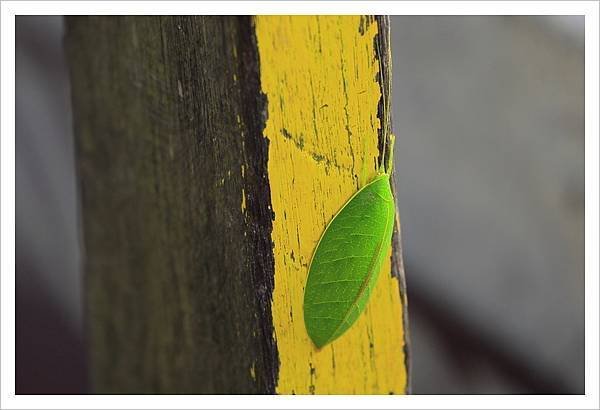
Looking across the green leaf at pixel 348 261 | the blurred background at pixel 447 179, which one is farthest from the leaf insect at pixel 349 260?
the blurred background at pixel 447 179

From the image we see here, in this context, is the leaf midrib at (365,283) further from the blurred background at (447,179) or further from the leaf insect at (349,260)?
the blurred background at (447,179)

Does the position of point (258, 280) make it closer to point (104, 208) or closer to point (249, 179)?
point (249, 179)

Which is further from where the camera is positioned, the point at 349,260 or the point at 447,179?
the point at 447,179

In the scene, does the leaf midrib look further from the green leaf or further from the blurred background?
the blurred background

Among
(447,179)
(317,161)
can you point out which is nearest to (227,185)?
(317,161)

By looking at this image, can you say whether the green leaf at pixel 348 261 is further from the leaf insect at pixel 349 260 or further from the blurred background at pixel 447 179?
the blurred background at pixel 447 179

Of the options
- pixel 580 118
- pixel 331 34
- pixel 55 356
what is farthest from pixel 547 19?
pixel 55 356

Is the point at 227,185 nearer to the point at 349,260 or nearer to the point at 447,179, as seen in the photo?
the point at 349,260
